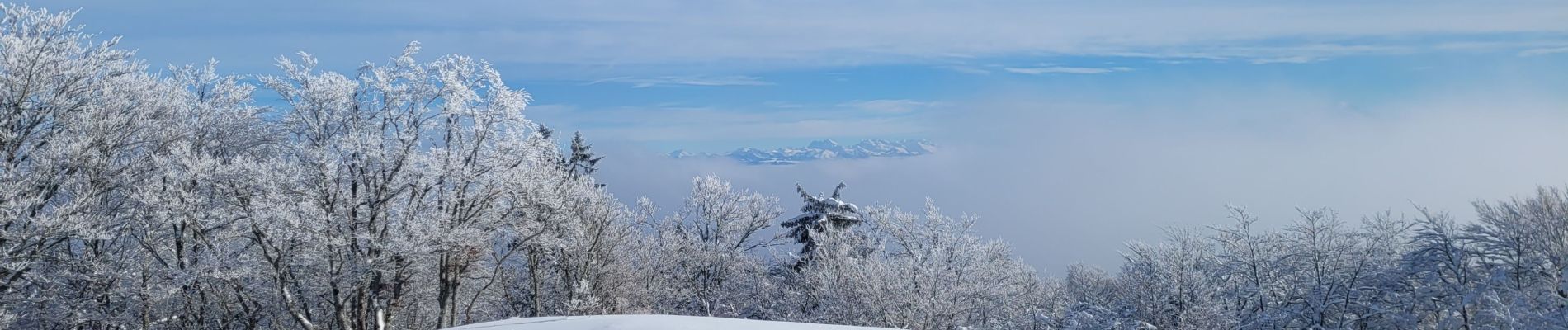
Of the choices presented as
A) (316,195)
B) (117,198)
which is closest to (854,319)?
(316,195)

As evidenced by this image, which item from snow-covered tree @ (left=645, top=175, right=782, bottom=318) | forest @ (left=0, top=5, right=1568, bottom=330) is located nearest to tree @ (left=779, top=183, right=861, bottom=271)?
snow-covered tree @ (left=645, top=175, right=782, bottom=318)

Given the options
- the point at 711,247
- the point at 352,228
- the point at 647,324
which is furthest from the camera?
the point at 711,247

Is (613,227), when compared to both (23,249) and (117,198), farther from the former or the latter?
(23,249)

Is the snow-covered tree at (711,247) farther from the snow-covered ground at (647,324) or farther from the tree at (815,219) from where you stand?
the snow-covered ground at (647,324)

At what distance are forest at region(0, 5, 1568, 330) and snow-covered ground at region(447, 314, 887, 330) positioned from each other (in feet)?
36.7

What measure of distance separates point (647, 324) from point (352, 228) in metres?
13.9

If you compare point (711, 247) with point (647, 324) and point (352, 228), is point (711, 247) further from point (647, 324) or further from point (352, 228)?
point (647, 324)

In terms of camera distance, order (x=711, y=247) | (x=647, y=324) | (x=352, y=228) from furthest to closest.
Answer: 1. (x=711, y=247)
2. (x=352, y=228)
3. (x=647, y=324)

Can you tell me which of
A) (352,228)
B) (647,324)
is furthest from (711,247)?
(647,324)

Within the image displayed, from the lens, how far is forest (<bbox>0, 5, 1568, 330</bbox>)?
18750 millimetres

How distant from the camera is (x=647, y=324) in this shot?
27.9 ft

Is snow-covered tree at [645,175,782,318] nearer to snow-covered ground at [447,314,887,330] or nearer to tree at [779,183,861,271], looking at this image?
tree at [779,183,861,271]

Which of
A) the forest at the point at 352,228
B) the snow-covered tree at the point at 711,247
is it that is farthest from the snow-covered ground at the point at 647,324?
the snow-covered tree at the point at 711,247

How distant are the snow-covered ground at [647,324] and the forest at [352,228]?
1119cm
